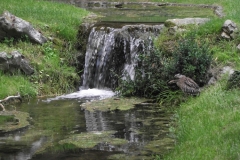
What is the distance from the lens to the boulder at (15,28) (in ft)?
52.5

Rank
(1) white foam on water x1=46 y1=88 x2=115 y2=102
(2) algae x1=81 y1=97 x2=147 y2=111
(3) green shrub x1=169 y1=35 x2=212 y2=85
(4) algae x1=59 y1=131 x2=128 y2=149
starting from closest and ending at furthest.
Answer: (4) algae x1=59 y1=131 x2=128 y2=149
(2) algae x1=81 y1=97 x2=147 y2=111
(3) green shrub x1=169 y1=35 x2=212 y2=85
(1) white foam on water x1=46 y1=88 x2=115 y2=102

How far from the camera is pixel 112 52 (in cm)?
1677

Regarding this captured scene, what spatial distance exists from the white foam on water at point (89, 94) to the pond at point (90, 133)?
1.01 metres

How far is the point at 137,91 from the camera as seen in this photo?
1423 cm

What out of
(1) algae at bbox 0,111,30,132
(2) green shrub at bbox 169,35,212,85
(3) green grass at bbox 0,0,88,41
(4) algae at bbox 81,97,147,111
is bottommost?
(4) algae at bbox 81,97,147,111

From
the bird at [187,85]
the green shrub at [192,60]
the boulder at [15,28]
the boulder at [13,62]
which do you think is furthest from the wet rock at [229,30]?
the boulder at [13,62]

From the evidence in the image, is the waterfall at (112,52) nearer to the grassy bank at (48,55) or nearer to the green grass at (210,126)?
the grassy bank at (48,55)

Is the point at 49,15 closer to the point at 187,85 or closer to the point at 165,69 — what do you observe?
the point at 165,69

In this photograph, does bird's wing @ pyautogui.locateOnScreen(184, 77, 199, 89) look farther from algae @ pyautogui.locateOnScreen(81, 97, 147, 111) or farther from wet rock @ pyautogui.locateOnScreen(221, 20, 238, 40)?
wet rock @ pyautogui.locateOnScreen(221, 20, 238, 40)

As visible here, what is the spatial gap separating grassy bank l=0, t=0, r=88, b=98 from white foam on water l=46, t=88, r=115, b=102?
0.41m

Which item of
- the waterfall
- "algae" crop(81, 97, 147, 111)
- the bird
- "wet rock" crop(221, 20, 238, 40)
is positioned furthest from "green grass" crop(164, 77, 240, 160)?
the waterfall

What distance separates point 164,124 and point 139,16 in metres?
10.9

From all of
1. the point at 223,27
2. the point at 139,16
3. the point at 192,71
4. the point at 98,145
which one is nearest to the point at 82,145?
the point at 98,145

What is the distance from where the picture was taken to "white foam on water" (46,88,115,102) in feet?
48.4
